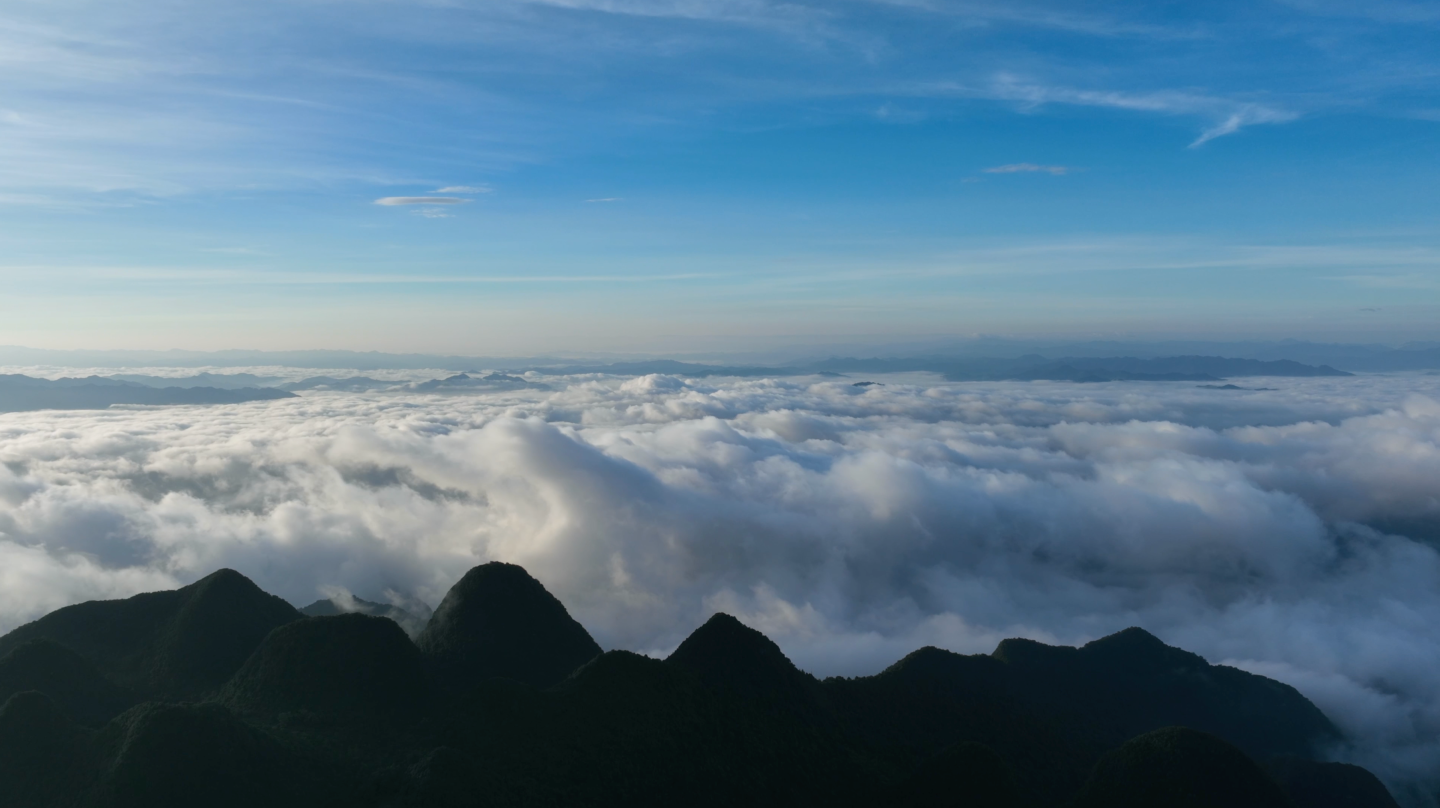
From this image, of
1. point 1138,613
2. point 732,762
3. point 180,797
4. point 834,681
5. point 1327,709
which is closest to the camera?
point 180,797

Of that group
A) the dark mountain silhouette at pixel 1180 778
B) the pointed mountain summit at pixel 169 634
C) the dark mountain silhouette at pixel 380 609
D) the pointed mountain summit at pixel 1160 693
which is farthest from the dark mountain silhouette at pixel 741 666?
the dark mountain silhouette at pixel 380 609

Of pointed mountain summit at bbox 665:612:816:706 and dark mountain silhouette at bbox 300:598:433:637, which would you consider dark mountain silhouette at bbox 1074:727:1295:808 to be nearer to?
pointed mountain summit at bbox 665:612:816:706

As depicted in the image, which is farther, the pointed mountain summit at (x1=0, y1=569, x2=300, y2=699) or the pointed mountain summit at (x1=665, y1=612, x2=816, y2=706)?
the pointed mountain summit at (x1=0, y1=569, x2=300, y2=699)

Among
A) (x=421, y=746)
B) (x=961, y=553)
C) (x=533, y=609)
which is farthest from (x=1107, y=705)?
(x=961, y=553)

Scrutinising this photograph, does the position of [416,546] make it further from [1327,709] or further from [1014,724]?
[1327,709]

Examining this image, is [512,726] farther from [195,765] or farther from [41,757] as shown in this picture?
[41,757]

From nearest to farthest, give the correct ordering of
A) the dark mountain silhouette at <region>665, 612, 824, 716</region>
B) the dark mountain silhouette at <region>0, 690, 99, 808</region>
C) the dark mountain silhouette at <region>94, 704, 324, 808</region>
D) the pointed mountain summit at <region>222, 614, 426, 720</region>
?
1. the dark mountain silhouette at <region>94, 704, 324, 808</region>
2. the dark mountain silhouette at <region>0, 690, 99, 808</region>
3. the pointed mountain summit at <region>222, 614, 426, 720</region>
4. the dark mountain silhouette at <region>665, 612, 824, 716</region>

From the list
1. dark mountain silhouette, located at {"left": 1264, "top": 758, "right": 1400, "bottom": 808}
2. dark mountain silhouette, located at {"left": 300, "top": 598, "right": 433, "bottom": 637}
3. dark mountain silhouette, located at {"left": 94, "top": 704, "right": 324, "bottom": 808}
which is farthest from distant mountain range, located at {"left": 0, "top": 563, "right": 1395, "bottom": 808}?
dark mountain silhouette, located at {"left": 300, "top": 598, "right": 433, "bottom": 637}
